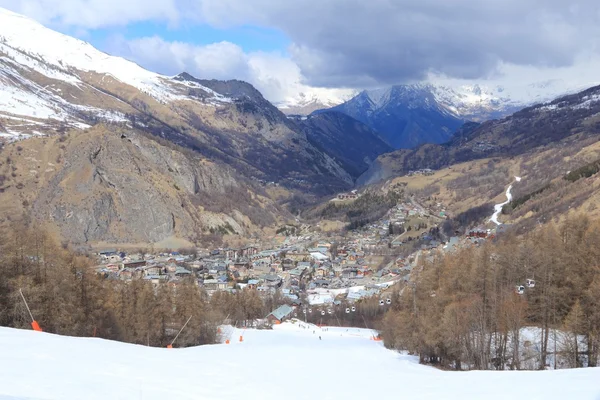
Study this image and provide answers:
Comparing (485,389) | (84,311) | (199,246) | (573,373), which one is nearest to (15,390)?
(485,389)

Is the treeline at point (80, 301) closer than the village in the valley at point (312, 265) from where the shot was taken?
Yes

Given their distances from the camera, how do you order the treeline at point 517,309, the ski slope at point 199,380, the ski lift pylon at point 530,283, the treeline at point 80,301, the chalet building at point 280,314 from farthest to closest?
1. the chalet building at point 280,314
2. the ski lift pylon at point 530,283
3. the treeline at point 517,309
4. the treeline at point 80,301
5. the ski slope at point 199,380

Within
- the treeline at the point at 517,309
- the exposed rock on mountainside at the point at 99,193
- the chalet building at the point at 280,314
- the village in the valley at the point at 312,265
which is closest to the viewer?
the treeline at the point at 517,309

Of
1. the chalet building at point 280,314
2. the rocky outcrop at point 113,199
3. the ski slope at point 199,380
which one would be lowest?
the chalet building at point 280,314

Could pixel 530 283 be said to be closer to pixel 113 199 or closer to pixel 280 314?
pixel 280 314

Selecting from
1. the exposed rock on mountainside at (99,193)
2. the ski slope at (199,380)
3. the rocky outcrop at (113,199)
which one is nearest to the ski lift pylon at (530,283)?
the ski slope at (199,380)

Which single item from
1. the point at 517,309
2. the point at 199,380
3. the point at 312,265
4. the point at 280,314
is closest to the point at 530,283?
the point at 517,309

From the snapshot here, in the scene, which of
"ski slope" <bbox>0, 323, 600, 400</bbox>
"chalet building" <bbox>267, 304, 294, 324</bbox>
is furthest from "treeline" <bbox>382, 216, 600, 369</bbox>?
"chalet building" <bbox>267, 304, 294, 324</bbox>

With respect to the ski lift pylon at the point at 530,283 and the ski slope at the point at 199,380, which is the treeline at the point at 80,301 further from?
the ski lift pylon at the point at 530,283
